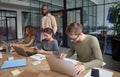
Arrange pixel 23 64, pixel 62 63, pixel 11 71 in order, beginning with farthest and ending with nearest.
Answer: pixel 23 64 < pixel 11 71 < pixel 62 63

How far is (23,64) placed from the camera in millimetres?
1759

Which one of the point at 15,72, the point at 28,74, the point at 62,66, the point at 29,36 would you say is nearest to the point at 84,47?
the point at 62,66

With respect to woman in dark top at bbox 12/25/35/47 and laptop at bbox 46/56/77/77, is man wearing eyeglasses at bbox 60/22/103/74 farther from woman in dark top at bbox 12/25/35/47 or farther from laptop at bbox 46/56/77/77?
woman in dark top at bbox 12/25/35/47

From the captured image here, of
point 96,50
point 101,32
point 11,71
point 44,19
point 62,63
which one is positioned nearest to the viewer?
point 62,63

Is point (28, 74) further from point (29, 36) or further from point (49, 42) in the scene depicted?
point (29, 36)

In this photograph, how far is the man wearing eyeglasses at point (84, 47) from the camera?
1557 millimetres

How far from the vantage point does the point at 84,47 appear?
1.82 meters

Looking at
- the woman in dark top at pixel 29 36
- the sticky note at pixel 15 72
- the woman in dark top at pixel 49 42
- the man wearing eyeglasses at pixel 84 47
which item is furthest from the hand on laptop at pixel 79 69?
the woman in dark top at pixel 29 36

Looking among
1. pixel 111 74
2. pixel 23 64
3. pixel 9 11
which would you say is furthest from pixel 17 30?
pixel 111 74

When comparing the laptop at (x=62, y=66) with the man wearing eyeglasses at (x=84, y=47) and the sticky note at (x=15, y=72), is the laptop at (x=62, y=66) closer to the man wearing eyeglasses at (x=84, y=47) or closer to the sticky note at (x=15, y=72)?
the man wearing eyeglasses at (x=84, y=47)

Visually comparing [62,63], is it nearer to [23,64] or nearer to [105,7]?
[23,64]

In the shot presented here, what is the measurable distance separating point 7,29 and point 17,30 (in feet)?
2.76

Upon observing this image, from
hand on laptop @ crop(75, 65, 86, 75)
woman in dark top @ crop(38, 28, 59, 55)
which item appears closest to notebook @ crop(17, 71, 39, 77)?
hand on laptop @ crop(75, 65, 86, 75)

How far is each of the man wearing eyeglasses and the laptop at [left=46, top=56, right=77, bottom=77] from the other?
0.11 metres
